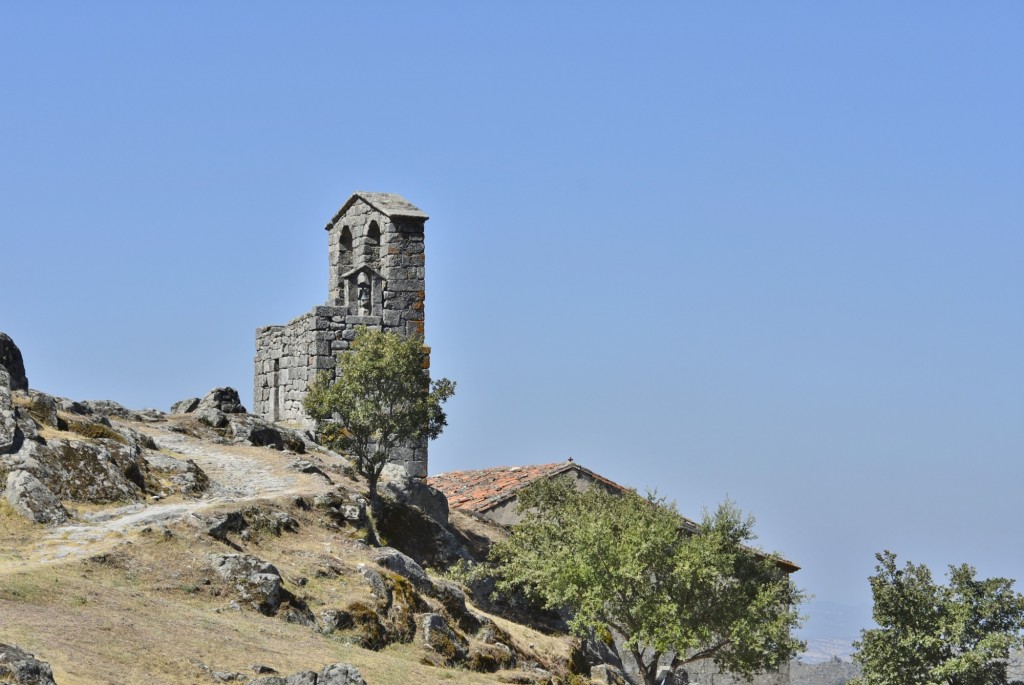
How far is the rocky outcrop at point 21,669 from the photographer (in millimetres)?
15234

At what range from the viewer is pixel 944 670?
33.4 m

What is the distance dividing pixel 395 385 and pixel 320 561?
704 centimetres

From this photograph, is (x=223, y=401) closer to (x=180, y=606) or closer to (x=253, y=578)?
(x=253, y=578)

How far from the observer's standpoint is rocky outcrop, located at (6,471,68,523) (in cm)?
2511

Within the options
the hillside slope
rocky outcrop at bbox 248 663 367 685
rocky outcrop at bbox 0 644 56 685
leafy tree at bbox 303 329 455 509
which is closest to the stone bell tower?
leafy tree at bbox 303 329 455 509

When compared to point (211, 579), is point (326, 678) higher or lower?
lower

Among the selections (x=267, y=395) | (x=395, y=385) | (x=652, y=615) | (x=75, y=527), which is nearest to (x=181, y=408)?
(x=267, y=395)

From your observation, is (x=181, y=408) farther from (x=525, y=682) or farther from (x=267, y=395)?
(x=525, y=682)

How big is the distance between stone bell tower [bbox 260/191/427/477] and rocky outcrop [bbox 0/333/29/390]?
23.8ft

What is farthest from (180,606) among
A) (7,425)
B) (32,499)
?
(7,425)

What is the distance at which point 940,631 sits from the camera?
34281 mm

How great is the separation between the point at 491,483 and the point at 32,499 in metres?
20.6

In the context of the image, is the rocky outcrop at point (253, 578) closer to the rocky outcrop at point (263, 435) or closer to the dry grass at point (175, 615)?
the dry grass at point (175, 615)

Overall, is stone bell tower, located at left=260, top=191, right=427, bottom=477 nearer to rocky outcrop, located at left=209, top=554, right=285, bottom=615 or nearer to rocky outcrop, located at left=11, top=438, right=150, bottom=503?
rocky outcrop, located at left=11, top=438, right=150, bottom=503
